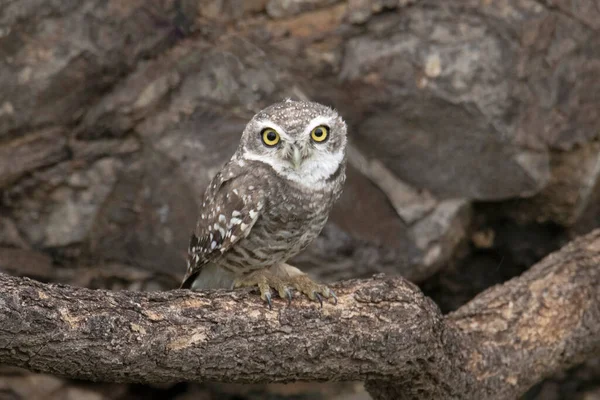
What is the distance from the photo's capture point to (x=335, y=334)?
371cm

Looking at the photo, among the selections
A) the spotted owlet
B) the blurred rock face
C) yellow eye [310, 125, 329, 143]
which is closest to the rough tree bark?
the spotted owlet

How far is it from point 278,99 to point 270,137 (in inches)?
68.5

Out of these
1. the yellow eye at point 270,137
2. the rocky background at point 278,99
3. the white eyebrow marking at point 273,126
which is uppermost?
the white eyebrow marking at point 273,126

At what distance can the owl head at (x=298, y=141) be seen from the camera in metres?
4.07

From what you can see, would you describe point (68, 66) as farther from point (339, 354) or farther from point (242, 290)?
point (339, 354)

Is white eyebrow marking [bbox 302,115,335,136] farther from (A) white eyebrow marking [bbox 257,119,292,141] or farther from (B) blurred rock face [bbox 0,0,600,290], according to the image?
(B) blurred rock face [bbox 0,0,600,290]

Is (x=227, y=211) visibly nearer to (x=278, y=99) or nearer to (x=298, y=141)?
(x=298, y=141)

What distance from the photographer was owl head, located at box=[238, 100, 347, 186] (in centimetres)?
407

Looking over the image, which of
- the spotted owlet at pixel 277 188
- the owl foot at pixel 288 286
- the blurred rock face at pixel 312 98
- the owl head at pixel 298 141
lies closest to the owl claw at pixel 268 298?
the owl foot at pixel 288 286

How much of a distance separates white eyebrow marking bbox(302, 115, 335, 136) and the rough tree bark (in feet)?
2.41

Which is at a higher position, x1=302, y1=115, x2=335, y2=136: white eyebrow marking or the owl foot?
x1=302, y1=115, x2=335, y2=136: white eyebrow marking

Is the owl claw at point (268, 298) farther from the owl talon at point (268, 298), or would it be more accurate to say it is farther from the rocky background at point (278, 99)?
the rocky background at point (278, 99)

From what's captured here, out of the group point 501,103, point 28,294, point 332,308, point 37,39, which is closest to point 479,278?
point 501,103

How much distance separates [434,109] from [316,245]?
3.93 feet
